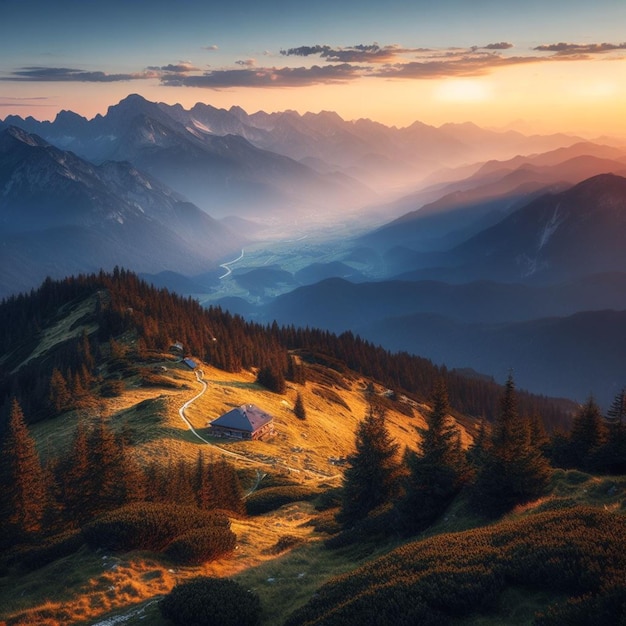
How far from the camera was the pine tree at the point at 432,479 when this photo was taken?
33.2 meters

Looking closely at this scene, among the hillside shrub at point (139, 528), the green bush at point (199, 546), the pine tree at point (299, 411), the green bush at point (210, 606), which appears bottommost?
the pine tree at point (299, 411)

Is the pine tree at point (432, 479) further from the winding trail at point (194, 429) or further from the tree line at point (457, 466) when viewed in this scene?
the winding trail at point (194, 429)

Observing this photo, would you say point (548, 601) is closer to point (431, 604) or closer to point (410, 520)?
point (431, 604)

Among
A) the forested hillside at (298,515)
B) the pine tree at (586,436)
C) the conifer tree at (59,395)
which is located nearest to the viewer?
the forested hillside at (298,515)

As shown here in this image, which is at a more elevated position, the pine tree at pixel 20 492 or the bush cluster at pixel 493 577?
the bush cluster at pixel 493 577

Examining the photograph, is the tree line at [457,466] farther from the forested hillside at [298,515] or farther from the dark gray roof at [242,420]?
the dark gray roof at [242,420]

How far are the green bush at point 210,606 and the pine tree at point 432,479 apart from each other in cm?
1262

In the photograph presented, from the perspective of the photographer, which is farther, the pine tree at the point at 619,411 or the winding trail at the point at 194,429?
the winding trail at the point at 194,429

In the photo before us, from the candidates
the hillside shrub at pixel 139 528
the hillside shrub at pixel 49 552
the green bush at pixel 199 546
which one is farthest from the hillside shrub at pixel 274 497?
the hillside shrub at pixel 49 552

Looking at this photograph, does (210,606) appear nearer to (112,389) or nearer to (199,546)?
(199,546)

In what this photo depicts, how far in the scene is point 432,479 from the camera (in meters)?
34.4

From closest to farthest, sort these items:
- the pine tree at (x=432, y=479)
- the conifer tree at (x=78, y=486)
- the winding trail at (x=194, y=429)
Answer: the pine tree at (x=432, y=479) → the conifer tree at (x=78, y=486) → the winding trail at (x=194, y=429)

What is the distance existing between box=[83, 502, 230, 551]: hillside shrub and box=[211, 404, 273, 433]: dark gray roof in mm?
40432

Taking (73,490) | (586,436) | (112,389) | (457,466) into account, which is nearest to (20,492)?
(73,490)
